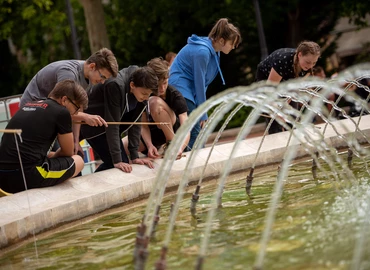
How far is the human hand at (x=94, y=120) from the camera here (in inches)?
277

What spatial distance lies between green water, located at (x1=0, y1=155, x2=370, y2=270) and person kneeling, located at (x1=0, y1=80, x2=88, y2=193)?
1.92ft

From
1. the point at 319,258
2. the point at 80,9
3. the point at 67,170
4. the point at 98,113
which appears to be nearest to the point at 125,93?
the point at 98,113

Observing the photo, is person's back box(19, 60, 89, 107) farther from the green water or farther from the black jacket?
the green water

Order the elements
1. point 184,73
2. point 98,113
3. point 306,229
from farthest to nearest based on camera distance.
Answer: point 184,73
point 98,113
point 306,229

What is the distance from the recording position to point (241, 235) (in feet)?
16.8

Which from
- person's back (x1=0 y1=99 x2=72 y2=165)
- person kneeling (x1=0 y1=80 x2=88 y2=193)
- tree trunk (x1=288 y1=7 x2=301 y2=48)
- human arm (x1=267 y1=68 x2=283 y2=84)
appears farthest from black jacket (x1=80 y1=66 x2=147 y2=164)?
tree trunk (x1=288 y1=7 x2=301 y2=48)

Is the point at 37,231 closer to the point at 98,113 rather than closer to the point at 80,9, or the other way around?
the point at 98,113

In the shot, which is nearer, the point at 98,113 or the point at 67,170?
the point at 67,170

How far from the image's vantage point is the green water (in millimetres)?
4398

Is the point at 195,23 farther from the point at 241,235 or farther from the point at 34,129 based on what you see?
the point at 241,235

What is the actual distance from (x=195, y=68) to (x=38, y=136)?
2429 millimetres

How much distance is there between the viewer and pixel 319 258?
13.8 feet

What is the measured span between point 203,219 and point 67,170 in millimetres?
1382

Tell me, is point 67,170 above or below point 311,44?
below
